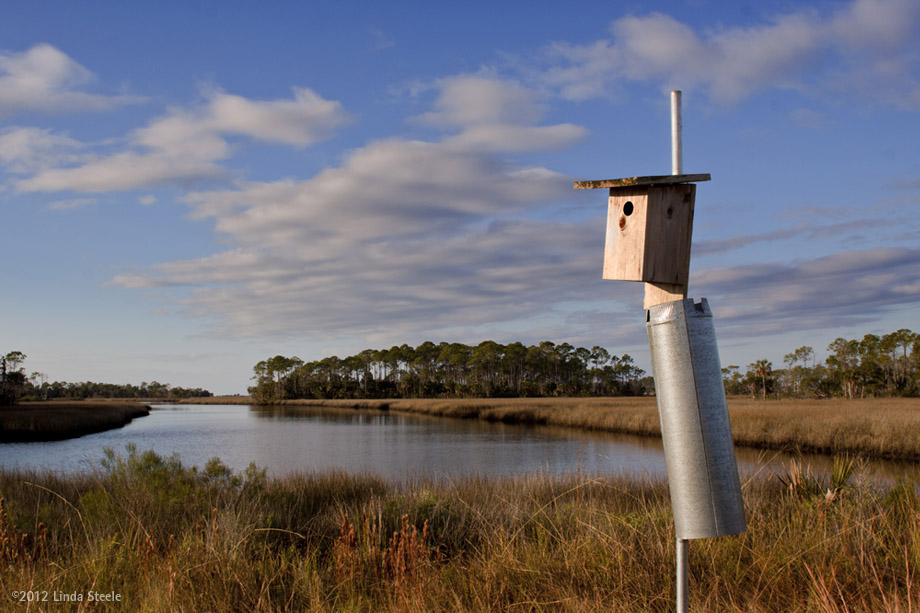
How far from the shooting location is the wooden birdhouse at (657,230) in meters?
2.89

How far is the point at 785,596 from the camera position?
12.1 ft

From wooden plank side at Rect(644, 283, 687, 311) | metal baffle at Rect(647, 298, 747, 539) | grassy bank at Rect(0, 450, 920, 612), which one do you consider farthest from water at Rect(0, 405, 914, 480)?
metal baffle at Rect(647, 298, 747, 539)

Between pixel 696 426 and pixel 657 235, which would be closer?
pixel 696 426

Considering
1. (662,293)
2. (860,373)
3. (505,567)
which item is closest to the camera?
(662,293)

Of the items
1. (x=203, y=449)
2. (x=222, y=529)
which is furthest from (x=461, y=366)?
(x=222, y=529)

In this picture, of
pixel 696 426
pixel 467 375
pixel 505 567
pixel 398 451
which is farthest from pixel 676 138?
pixel 467 375

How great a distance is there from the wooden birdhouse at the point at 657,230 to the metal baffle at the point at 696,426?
15.5 inches

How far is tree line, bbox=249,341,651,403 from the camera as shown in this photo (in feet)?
293

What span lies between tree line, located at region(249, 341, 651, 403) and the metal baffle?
80.9m

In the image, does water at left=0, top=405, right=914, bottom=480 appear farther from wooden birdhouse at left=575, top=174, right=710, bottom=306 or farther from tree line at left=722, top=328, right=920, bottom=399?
tree line at left=722, top=328, right=920, bottom=399

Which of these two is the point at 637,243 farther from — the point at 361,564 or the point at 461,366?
the point at 461,366

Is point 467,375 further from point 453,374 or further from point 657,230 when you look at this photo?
point 657,230

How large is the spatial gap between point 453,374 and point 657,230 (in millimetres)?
93909

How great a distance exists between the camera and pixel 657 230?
296 cm
